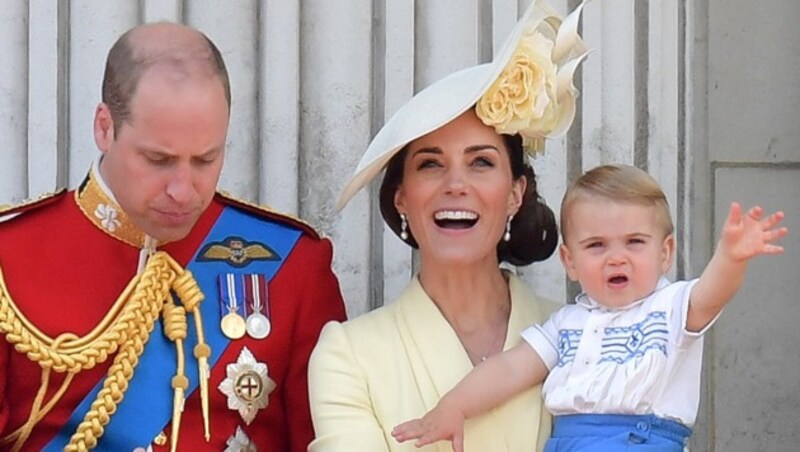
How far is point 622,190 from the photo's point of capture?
101 inches

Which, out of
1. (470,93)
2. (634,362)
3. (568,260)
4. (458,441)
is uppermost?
(470,93)

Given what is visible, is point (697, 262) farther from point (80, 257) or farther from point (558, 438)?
point (80, 257)

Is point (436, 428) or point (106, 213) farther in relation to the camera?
point (106, 213)

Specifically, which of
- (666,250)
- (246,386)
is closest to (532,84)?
(666,250)

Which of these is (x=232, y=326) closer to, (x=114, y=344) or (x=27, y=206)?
(x=114, y=344)

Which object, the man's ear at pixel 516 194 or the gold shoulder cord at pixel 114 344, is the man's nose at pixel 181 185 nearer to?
the gold shoulder cord at pixel 114 344

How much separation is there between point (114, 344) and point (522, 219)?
74cm

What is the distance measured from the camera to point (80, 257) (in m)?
2.71

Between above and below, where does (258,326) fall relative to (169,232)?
below

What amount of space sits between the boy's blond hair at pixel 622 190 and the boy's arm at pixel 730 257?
16 centimetres

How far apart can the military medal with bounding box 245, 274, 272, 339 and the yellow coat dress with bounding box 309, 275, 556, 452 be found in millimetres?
99

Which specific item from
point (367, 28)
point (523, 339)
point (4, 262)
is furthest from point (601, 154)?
point (4, 262)

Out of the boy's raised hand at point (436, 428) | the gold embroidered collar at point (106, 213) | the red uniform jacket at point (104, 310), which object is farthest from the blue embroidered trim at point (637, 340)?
the gold embroidered collar at point (106, 213)

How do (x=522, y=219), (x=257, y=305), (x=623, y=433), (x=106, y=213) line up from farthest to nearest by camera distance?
(x=522, y=219)
(x=257, y=305)
(x=106, y=213)
(x=623, y=433)
